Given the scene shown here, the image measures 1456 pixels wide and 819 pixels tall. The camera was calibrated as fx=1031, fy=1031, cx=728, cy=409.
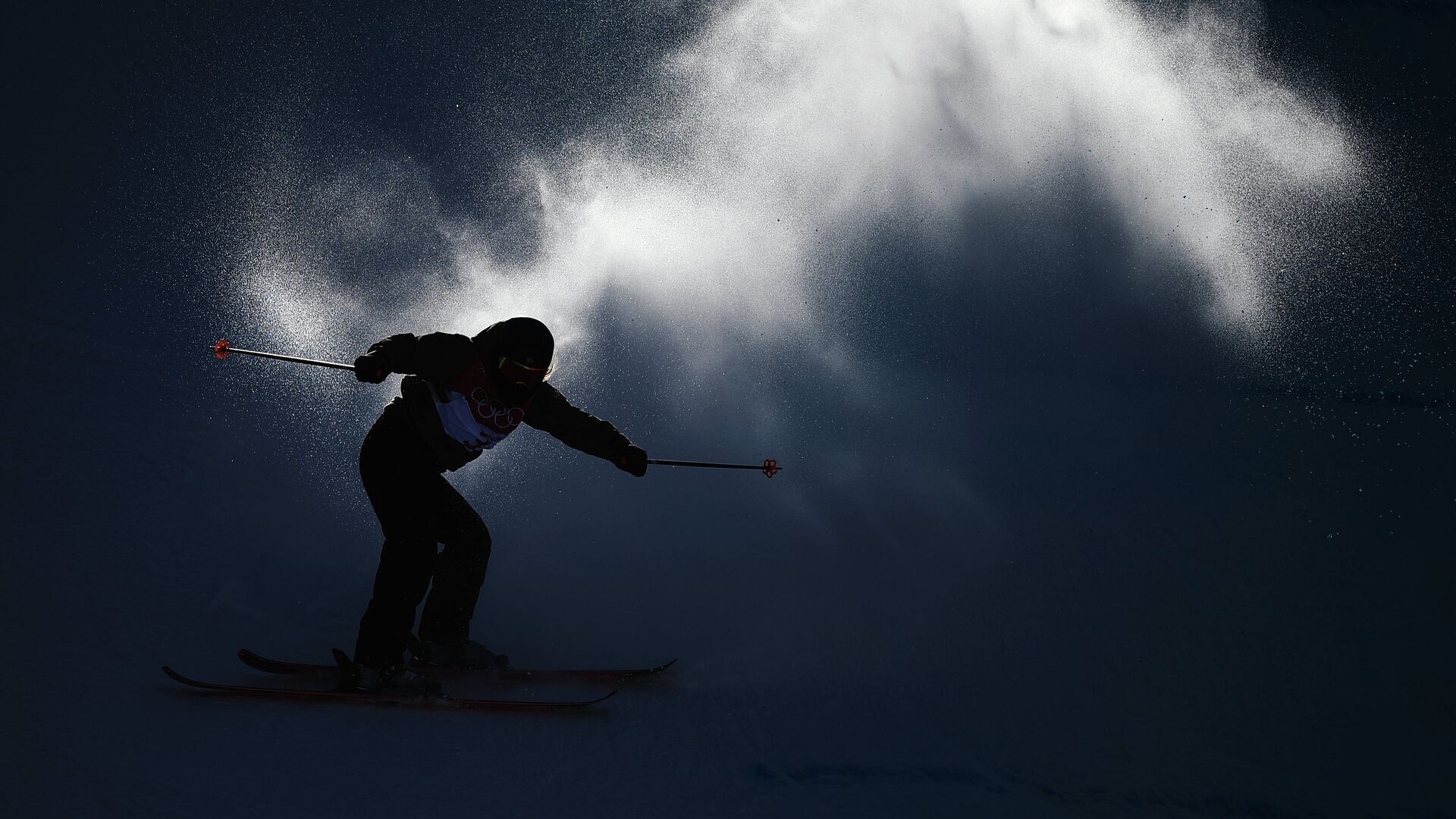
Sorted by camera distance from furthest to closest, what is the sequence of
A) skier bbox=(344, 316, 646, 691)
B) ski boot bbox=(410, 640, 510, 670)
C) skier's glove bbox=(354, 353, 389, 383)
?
ski boot bbox=(410, 640, 510, 670), skier bbox=(344, 316, 646, 691), skier's glove bbox=(354, 353, 389, 383)

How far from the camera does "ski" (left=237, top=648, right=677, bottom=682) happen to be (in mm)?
2500

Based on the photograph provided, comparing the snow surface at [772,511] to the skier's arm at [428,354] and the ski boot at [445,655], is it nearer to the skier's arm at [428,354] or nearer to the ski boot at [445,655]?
the ski boot at [445,655]

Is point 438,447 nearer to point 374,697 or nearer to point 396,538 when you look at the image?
point 396,538

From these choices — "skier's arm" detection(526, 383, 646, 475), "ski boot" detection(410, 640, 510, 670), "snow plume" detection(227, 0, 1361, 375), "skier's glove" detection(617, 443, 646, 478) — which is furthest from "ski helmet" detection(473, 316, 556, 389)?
"snow plume" detection(227, 0, 1361, 375)

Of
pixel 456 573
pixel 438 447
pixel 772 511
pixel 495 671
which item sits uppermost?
pixel 772 511

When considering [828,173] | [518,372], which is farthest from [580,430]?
[828,173]

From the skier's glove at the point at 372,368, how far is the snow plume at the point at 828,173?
5.94 feet

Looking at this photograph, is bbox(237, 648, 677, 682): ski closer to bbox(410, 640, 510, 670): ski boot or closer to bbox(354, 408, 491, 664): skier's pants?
bbox(410, 640, 510, 670): ski boot

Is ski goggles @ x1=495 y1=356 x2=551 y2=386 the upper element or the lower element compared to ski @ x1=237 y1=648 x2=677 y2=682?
upper

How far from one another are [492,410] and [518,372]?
152 mm

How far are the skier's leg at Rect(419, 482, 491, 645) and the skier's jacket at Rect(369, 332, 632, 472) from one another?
13cm

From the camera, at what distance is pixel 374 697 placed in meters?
2.41

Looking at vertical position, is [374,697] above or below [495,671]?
below

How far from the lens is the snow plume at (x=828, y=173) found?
426cm
